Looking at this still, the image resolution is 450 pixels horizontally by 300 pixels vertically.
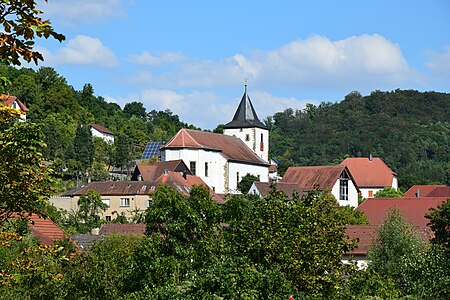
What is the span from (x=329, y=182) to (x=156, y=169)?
17368 mm

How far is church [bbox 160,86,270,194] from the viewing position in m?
93.2

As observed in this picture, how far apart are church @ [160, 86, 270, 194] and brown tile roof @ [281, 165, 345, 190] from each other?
862 centimetres

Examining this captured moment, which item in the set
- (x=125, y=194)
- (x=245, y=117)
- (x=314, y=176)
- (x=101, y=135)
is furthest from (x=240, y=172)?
(x=101, y=135)

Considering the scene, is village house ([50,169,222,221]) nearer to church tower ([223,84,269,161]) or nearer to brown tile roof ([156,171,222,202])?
brown tile roof ([156,171,222,202])

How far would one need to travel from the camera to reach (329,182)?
8394 cm

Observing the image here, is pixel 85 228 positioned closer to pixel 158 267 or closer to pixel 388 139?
pixel 158 267

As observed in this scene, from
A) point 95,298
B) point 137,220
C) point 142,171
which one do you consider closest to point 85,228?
point 137,220

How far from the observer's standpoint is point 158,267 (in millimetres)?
20141

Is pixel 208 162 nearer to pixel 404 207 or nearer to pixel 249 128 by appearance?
pixel 249 128

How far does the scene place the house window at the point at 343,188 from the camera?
277 feet

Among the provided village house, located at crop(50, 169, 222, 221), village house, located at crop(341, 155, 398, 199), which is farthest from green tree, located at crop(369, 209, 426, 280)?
village house, located at crop(341, 155, 398, 199)

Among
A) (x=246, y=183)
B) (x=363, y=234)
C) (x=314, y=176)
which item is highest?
(x=314, y=176)

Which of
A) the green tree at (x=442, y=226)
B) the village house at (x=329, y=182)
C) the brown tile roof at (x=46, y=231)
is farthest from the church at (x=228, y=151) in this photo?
the green tree at (x=442, y=226)

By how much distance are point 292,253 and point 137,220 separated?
164 feet
